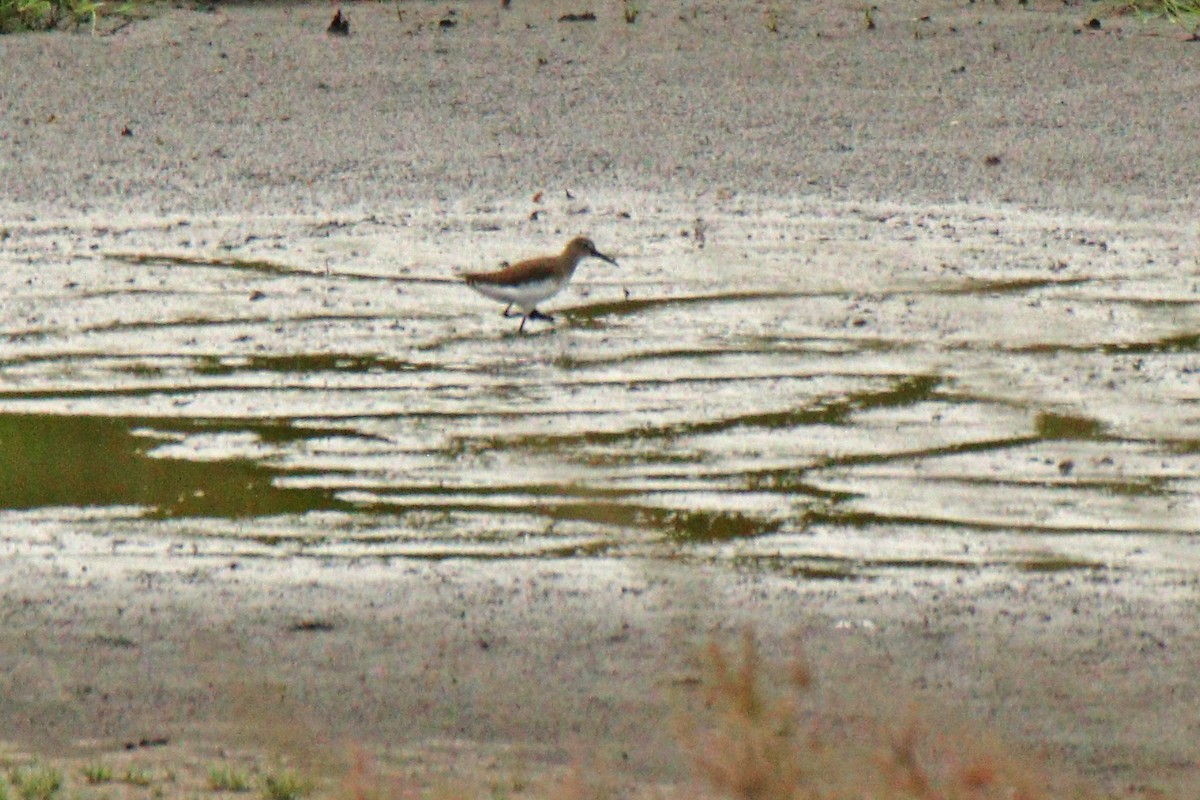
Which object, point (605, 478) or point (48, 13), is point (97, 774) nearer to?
point (605, 478)

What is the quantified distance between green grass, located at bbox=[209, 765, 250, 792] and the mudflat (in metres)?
Result: 0.14

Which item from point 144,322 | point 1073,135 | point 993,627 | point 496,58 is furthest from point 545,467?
point 496,58

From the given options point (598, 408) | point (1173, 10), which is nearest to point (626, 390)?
point (598, 408)

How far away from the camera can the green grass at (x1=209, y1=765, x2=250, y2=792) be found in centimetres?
507

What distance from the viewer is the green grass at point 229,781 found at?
507 cm

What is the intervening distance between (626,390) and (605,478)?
234 centimetres

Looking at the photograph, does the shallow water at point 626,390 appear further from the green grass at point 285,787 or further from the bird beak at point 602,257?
the green grass at point 285,787

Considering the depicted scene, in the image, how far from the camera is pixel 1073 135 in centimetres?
1410

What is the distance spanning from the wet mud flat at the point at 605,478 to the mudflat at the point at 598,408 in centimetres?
2

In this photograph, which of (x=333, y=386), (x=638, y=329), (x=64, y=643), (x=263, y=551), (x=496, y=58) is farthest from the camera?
(x=496, y=58)

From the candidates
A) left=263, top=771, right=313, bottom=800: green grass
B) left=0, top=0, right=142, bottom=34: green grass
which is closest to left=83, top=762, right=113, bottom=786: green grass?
left=263, top=771, right=313, bottom=800: green grass

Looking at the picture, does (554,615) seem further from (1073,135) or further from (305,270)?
(1073,135)

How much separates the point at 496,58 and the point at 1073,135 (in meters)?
A: 4.43

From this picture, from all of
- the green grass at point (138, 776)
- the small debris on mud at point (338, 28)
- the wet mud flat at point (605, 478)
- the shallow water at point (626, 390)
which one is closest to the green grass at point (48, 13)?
the small debris on mud at point (338, 28)
